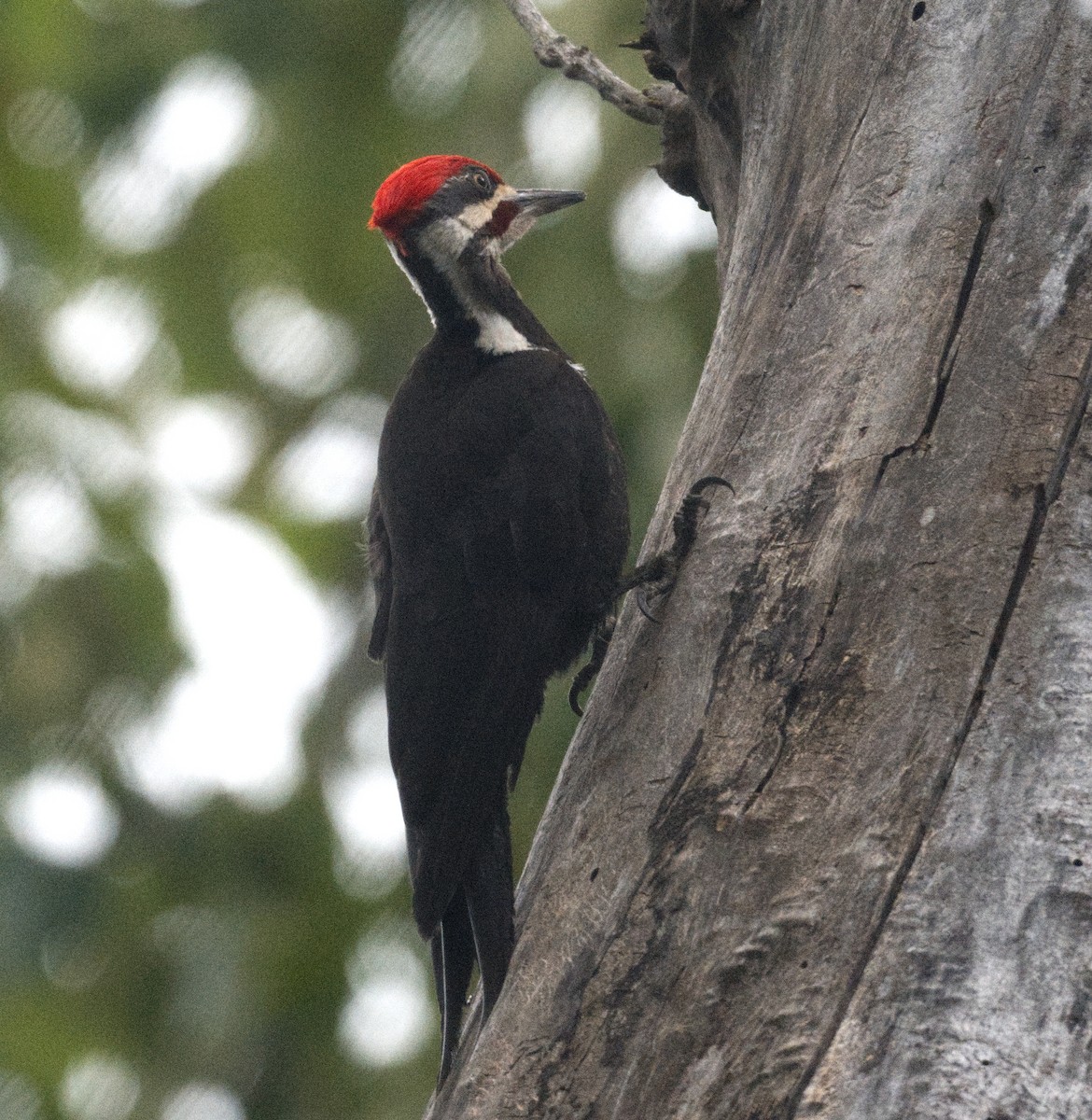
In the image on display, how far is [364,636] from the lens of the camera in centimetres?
465

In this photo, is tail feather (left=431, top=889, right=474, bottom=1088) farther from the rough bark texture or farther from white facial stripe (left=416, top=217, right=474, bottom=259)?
white facial stripe (left=416, top=217, right=474, bottom=259)

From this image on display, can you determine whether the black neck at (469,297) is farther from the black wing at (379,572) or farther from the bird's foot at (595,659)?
the bird's foot at (595,659)

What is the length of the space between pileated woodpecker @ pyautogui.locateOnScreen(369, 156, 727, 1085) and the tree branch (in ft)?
1.54

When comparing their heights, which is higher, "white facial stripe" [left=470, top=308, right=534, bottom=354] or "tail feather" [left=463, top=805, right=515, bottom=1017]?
"white facial stripe" [left=470, top=308, right=534, bottom=354]

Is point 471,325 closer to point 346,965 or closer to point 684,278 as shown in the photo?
point 684,278

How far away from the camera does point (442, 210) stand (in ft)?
12.4

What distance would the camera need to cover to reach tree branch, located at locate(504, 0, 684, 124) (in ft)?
11.3

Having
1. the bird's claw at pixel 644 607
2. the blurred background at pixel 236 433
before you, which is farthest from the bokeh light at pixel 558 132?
the bird's claw at pixel 644 607

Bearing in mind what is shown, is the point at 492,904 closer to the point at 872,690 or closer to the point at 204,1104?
the point at 872,690

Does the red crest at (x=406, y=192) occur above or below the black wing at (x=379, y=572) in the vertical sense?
above

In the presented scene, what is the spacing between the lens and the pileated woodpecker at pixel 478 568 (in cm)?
279

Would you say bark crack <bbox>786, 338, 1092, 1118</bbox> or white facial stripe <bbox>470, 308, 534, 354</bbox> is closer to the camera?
bark crack <bbox>786, 338, 1092, 1118</bbox>

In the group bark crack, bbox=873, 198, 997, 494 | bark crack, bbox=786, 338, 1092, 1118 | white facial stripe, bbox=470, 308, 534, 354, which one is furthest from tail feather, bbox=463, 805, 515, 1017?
white facial stripe, bbox=470, 308, 534, 354

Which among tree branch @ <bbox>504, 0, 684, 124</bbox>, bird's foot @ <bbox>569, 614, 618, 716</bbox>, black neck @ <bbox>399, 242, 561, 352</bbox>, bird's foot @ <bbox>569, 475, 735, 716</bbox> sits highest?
tree branch @ <bbox>504, 0, 684, 124</bbox>
